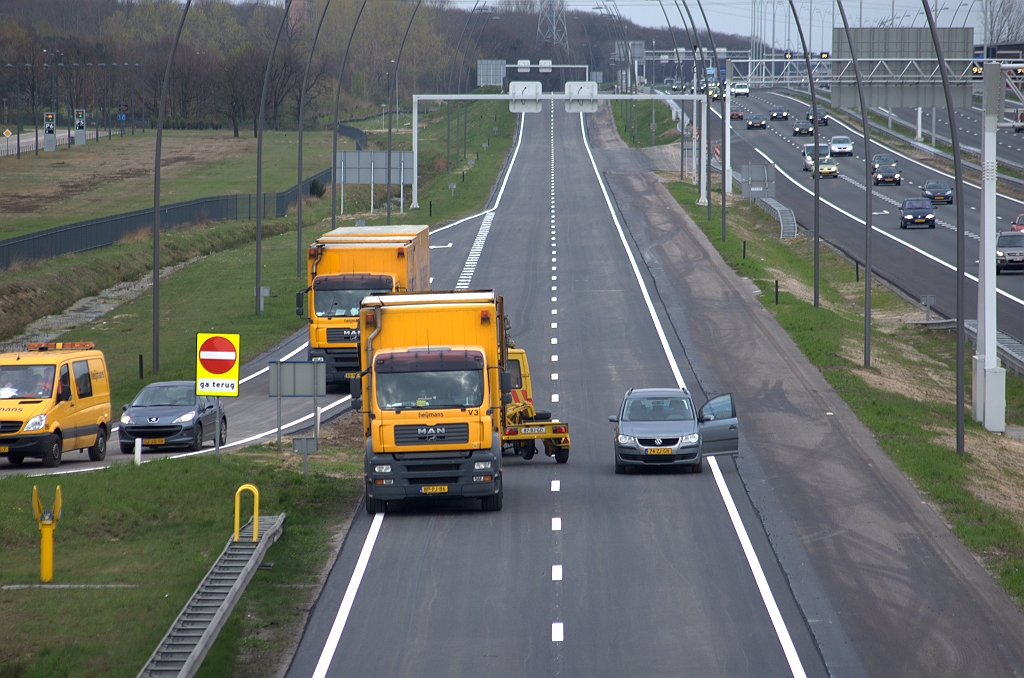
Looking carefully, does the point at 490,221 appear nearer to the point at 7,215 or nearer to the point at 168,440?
the point at 7,215

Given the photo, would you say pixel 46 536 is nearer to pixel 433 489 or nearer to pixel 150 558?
pixel 150 558

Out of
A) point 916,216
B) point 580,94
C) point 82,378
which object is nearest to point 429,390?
point 82,378

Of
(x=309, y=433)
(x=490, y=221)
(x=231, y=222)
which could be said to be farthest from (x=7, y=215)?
(x=309, y=433)

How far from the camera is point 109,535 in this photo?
18531mm

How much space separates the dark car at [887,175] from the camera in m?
85.7

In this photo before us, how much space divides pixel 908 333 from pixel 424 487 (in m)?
30.1

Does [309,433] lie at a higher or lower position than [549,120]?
lower

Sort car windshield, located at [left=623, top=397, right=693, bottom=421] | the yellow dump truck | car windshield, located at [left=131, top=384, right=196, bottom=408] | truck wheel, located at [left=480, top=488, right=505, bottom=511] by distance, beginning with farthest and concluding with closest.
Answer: the yellow dump truck
car windshield, located at [left=131, top=384, right=196, bottom=408]
car windshield, located at [left=623, top=397, right=693, bottom=421]
truck wheel, located at [left=480, top=488, right=505, bottom=511]

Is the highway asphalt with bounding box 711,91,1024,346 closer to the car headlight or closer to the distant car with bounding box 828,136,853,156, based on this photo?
the distant car with bounding box 828,136,853,156

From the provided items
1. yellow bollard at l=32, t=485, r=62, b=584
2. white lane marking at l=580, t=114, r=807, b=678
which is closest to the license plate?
white lane marking at l=580, t=114, r=807, b=678

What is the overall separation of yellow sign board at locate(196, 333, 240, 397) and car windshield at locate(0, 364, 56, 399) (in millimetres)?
5500

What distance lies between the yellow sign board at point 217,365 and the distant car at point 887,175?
72577 mm

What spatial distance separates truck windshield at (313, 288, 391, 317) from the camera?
34.2m

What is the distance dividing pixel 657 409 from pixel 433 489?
22.0ft
